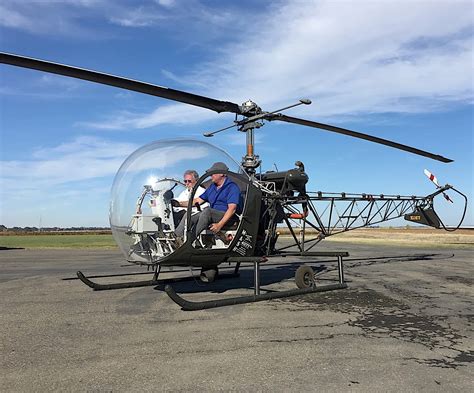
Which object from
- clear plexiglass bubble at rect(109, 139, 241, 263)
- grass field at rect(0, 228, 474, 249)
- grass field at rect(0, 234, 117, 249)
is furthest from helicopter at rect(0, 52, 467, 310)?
grass field at rect(0, 234, 117, 249)

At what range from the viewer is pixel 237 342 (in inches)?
192

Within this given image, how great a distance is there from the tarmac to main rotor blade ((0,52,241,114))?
134 inches

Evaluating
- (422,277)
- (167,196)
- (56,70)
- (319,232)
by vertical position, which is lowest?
(422,277)

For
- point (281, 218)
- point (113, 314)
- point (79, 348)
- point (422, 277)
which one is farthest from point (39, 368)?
point (422, 277)

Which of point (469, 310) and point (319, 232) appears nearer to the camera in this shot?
point (469, 310)

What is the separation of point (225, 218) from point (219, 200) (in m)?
0.36

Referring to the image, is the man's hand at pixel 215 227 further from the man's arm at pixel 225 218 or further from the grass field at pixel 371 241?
the grass field at pixel 371 241

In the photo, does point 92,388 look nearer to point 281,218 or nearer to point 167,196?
point 167,196

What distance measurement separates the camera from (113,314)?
645cm

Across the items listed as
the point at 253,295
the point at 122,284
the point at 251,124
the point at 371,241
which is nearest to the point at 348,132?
the point at 251,124

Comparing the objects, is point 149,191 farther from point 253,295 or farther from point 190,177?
point 253,295

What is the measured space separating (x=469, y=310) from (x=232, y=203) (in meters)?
4.43

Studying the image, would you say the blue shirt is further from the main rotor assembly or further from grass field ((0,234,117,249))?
grass field ((0,234,117,249))

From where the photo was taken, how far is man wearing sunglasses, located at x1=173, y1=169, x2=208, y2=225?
724 centimetres
